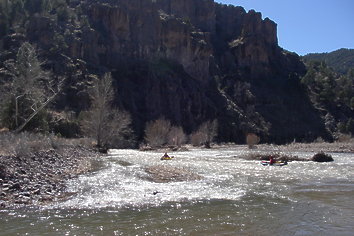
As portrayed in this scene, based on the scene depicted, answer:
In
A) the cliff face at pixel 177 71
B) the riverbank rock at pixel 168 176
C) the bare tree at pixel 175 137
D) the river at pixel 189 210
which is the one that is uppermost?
the cliff face at pixel 177 71

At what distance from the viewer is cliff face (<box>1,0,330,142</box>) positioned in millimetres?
87312

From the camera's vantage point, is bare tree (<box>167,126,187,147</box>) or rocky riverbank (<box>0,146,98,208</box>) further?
bare tree (<box>167,126,187,147</box>)

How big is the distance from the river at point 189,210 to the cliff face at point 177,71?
2324 inches

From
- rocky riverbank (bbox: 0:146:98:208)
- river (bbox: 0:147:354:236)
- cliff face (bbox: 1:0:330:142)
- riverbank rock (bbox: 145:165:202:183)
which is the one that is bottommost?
river (bbox: 0:147:354:236)

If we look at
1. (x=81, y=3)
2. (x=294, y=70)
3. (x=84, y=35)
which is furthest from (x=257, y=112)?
(x=81, y=3)

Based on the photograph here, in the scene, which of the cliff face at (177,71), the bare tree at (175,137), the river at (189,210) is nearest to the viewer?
the river at (189,210)

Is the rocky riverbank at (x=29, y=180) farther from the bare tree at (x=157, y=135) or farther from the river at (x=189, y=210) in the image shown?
the bare tree at (x=157, y=135)

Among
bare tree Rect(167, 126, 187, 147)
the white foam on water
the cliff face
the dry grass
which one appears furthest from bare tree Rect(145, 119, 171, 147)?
the white foam on water

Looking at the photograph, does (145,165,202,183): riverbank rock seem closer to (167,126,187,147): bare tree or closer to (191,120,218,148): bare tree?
(167,126,187,147): bare tree

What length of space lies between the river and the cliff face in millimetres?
59042

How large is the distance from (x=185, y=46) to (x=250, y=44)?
91.1 ft

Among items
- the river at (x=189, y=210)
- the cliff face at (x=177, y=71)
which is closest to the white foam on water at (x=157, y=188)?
the river at (x=189, y=210)

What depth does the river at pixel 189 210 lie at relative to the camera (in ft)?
33.1

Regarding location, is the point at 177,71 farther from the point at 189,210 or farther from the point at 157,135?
the point at 189,210
